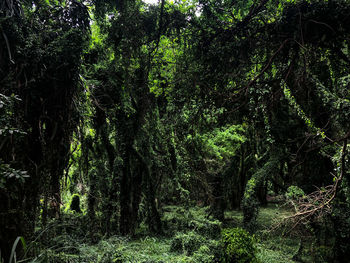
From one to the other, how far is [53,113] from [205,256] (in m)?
5.24

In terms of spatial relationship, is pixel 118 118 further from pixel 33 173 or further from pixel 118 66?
pixel 33 173

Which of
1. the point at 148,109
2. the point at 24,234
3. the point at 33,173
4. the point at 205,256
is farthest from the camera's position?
the point at 148,109

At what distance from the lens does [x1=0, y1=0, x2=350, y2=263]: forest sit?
2.89 m

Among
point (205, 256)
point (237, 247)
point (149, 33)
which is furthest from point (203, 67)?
point (205, 256)

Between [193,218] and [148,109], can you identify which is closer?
[148,109]

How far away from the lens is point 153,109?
7.33 m

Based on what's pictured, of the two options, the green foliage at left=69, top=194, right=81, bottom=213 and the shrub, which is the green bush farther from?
the green foliage at left=69, top=194, right=81, bottom=213

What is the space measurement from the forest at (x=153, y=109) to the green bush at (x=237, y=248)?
0.03 metres

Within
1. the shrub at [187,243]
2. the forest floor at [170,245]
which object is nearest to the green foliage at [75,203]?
the forest floor at [170,245]

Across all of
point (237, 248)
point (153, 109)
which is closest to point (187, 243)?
point (237, 248)

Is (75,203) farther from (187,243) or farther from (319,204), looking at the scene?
(319,204)

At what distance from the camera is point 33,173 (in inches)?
121

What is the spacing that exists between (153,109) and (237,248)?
487 cm

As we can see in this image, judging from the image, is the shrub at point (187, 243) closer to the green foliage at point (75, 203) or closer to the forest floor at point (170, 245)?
the forest floor at point (170, 245)
